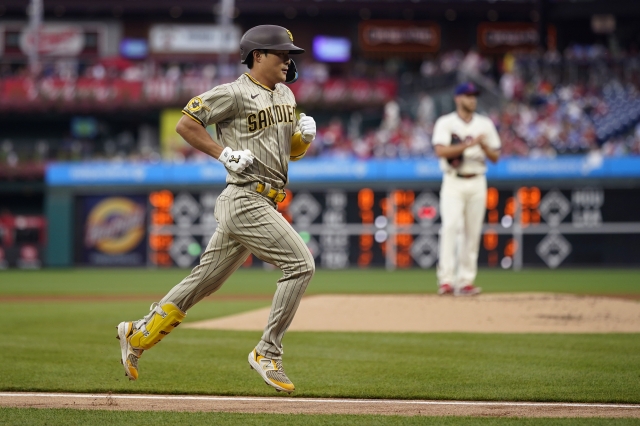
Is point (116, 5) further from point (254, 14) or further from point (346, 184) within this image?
point (346, 184)

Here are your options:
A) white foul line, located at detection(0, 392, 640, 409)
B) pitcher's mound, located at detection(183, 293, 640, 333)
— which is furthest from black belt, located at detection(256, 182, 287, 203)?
pitcher's mound, located at detection(183, 293, 640, 333)

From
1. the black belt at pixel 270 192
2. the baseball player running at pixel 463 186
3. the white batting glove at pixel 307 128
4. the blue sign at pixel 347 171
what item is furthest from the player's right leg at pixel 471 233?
the blue sign at pixel 347 171

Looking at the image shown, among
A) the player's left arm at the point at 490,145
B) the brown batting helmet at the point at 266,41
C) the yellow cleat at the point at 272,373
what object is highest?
the brown batting helmet at the point at 266,41

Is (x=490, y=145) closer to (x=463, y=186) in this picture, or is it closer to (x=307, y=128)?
(x=463, y=186)

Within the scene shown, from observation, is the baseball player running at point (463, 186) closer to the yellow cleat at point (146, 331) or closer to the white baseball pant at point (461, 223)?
the white baseball pant at point (461, 223)

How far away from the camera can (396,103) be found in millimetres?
32938

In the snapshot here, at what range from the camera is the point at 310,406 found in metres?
5.40

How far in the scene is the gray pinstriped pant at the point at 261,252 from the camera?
5.62m

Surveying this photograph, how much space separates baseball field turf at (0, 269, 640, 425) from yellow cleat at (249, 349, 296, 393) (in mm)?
243

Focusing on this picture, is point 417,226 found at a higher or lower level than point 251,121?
lower

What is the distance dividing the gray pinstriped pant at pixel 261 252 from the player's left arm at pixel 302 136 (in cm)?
53

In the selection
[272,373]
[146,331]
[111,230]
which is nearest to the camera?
[272,373]

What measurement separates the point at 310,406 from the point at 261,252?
0.96m

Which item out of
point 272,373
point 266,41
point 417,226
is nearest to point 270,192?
point 266,41
